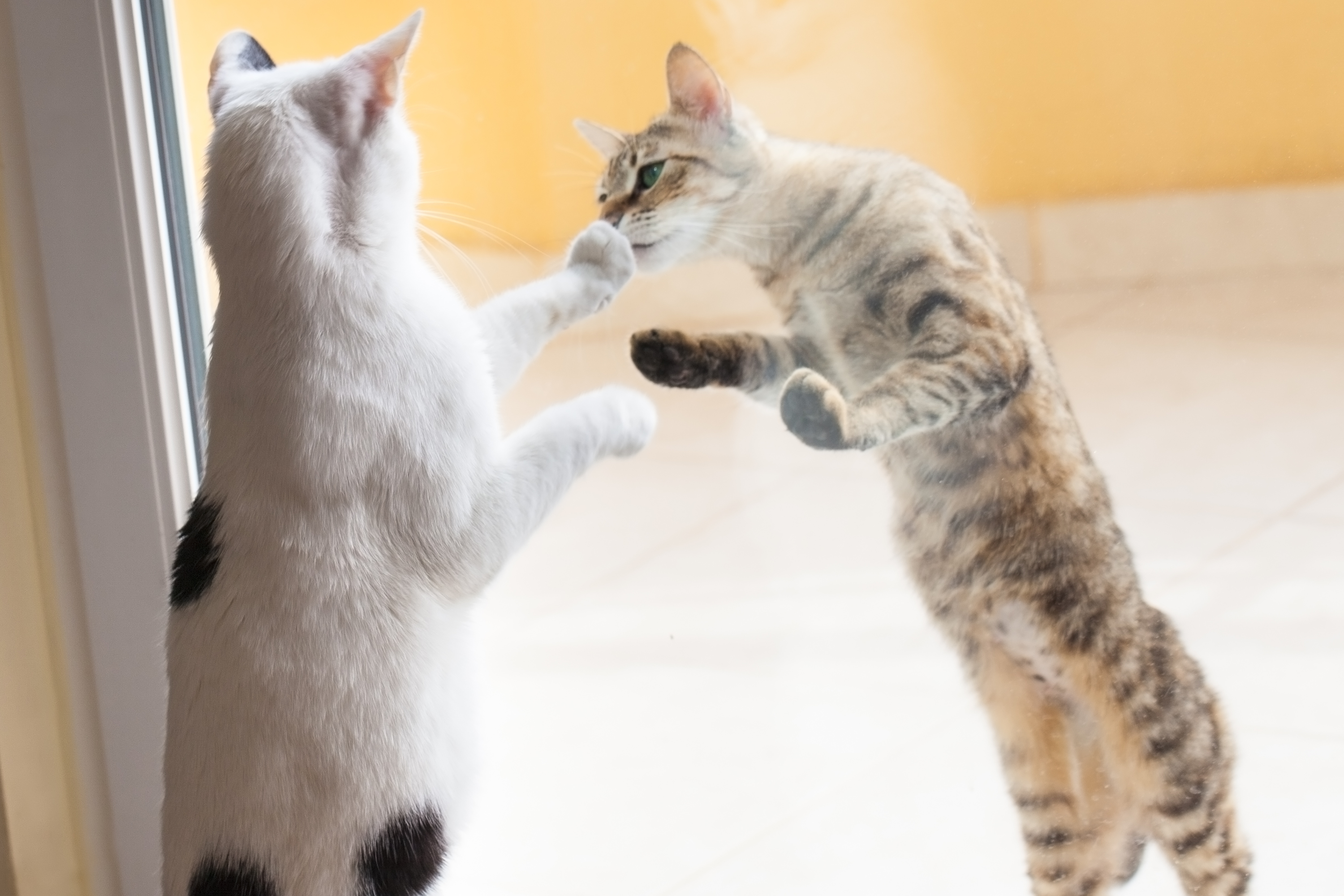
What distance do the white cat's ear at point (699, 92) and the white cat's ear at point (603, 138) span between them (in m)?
0.06

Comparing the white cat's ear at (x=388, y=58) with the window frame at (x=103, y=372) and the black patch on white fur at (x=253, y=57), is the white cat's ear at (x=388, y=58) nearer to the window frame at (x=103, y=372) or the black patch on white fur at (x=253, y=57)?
the black patch on white fur at (x=253, y=57)

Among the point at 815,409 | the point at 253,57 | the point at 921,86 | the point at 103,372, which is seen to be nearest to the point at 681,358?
the point at 815,409

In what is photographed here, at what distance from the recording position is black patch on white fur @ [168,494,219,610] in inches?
33.7

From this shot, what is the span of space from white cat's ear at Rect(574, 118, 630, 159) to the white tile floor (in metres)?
0.10

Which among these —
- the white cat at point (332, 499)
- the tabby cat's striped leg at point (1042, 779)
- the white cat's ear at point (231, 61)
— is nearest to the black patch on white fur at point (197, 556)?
the white cat at point (332, 499)

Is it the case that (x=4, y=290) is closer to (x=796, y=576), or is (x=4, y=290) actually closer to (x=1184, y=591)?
(x=796, y=576)

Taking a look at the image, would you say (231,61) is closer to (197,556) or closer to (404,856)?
(197,556)

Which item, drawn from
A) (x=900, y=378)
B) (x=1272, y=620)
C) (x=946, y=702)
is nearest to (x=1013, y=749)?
(x=946, y=702)

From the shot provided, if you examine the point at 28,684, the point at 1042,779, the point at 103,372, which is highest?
the point at 103,372

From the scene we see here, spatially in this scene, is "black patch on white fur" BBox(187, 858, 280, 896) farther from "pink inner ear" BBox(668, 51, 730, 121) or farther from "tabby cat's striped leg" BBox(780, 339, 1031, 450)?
"pink inner ear" BBox(668, 51, 730, 121)

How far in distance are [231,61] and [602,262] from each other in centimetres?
28

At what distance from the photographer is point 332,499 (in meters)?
0.82

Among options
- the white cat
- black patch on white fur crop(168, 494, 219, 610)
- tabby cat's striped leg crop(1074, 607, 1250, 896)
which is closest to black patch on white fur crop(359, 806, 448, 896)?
the white cat

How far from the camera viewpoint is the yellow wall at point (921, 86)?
0.83m
